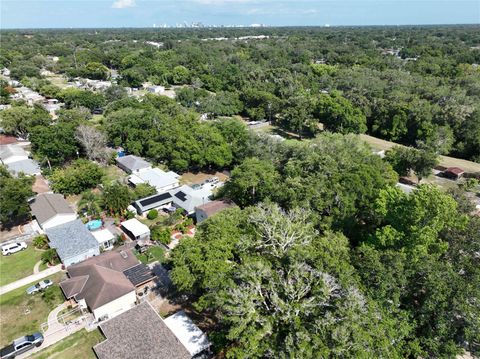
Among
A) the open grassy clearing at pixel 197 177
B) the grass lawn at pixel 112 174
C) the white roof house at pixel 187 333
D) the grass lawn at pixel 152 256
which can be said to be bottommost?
the open grassy clearing at pixel 197 177

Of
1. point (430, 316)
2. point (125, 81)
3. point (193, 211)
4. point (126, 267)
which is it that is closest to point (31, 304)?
point (126, 267)

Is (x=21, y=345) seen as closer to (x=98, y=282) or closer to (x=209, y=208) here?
(x=98, y=282)

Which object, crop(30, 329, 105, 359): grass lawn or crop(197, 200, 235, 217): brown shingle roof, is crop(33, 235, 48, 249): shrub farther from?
crop(197, 200, 235, 217): brown shingle roof

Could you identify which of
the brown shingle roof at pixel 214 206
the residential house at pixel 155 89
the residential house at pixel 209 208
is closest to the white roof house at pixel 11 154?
the residential house at pixel 209 208

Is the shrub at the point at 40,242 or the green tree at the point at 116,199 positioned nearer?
the shrub at the point at 40,242

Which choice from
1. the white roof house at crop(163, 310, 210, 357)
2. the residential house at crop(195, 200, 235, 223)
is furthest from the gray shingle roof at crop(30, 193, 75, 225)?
the white roof house at crop(163, 310, 210, 357)

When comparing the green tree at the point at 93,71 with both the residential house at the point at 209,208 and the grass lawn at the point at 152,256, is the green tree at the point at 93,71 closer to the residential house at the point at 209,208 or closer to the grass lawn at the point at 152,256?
the residential house at the point at 209,208

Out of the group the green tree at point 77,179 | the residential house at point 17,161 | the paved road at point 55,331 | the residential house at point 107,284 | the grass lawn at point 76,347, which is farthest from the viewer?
the residential house at point 17,161
